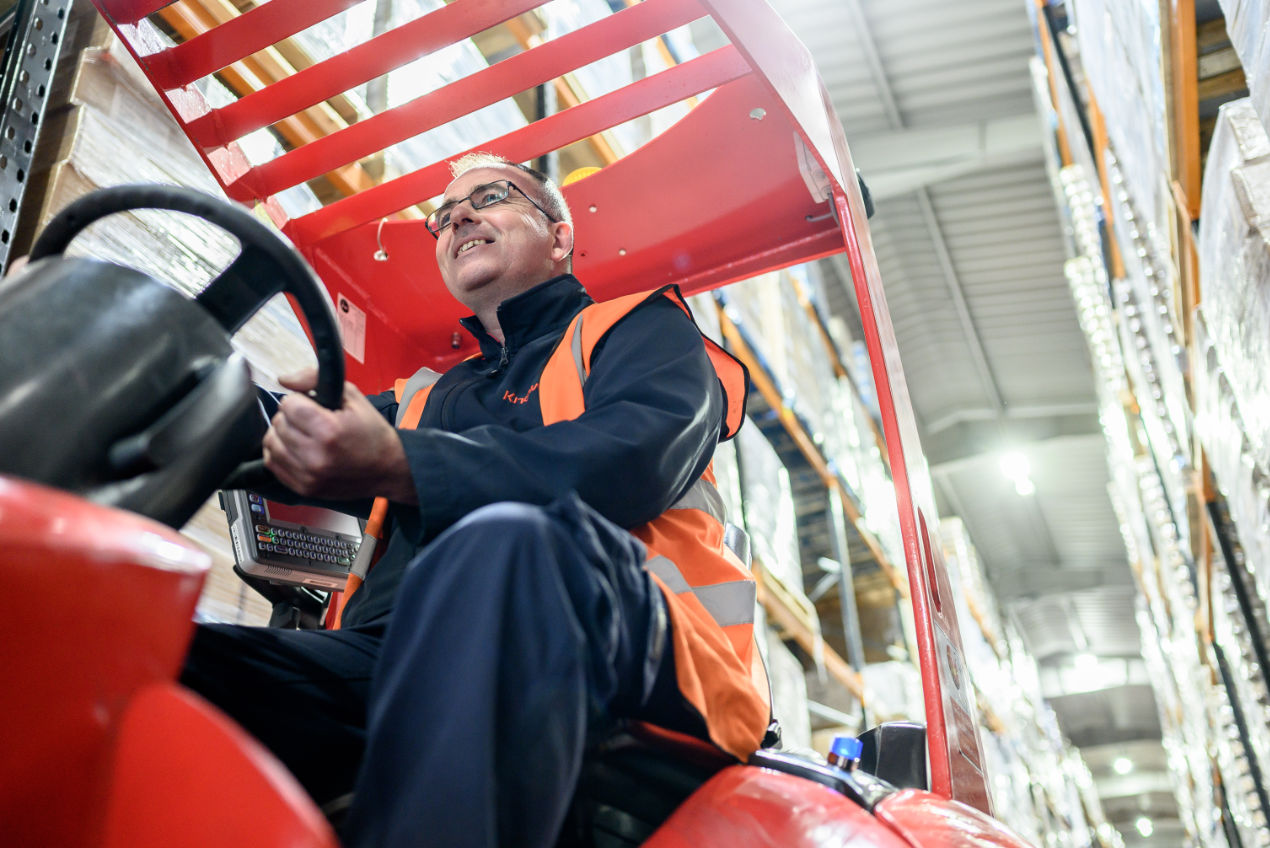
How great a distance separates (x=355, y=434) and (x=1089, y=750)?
30395mm

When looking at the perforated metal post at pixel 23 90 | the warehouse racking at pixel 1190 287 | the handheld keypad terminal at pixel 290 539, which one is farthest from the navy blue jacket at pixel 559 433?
the warehouse racking at pixel 1190 287

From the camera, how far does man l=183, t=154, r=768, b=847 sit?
3.14 feet

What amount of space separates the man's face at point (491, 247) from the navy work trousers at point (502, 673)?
1.38 meters

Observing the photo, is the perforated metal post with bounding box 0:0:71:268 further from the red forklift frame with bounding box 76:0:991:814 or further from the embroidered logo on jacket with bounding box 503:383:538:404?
the embroidered logo on jacket with bounding box 503:383:538:404

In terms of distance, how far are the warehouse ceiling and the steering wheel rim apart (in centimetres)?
1012

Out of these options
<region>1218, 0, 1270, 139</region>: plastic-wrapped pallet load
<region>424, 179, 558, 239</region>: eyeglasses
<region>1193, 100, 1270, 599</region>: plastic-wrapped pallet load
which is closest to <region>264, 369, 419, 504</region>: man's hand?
<region>424, 179, 558, 239</region>: eyeglasses

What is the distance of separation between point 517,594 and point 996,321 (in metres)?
16.2

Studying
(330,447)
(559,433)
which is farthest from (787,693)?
(330,447)

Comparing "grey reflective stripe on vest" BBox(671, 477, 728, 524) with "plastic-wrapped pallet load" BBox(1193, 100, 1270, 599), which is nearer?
"grey reflective stripe on vest" BBox(671, 477, 728, 524)

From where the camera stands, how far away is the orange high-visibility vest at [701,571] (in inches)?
49.7

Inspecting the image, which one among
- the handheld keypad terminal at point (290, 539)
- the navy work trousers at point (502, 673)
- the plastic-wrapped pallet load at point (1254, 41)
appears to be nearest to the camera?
the navy work trousers at point (502, 673)

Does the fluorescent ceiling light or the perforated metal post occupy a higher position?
the fluorescent ceiling light

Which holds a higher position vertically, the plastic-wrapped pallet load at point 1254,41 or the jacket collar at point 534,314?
the plastic-wrapped pallet load at point 1254,41

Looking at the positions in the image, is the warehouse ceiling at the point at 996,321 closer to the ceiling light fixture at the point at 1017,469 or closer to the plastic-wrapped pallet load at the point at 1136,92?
the ceiling light fixture at the point at 1017,469
